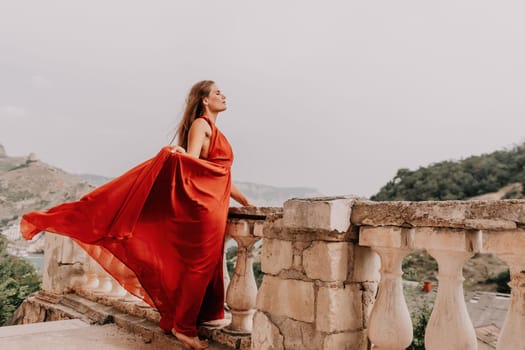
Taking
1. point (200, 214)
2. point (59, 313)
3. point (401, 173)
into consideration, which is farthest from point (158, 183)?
point (401, 173)

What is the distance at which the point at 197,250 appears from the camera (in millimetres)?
3156

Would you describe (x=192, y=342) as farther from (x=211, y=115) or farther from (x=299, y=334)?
(x=211, y=115)

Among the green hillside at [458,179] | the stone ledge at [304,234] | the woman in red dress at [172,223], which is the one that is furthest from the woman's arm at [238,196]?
the green hillside at [458,179]

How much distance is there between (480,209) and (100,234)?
8.04ft

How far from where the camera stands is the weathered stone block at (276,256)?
2582mm

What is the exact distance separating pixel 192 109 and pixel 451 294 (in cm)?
255

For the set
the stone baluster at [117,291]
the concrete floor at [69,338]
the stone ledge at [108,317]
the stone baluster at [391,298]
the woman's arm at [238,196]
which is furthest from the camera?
the stone baluster at [117,291]

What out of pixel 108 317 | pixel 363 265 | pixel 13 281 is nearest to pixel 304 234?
pixel 363 265

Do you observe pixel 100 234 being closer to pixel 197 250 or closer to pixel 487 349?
pixel 197 250

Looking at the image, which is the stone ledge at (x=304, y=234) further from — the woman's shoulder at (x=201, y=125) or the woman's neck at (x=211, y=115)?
the woman's neck at (x=211, y=115)

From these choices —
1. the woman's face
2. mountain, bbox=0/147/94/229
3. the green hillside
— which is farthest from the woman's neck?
the green hillside

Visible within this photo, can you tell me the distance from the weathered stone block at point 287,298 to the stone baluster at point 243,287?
0.44 metres

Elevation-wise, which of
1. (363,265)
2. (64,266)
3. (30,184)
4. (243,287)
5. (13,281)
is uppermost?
(30,184)

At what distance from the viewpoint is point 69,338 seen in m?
3.52
